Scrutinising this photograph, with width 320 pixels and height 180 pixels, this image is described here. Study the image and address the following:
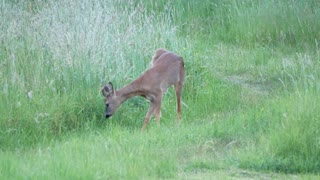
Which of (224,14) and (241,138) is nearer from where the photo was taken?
(241,138)

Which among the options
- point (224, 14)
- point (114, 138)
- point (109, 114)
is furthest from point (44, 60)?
point (224, 14)

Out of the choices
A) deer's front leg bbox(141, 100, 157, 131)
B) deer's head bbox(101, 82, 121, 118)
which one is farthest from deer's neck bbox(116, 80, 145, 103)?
deer's front leg bbox(141, 100, 157, 131)

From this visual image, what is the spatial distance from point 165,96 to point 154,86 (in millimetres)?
1207

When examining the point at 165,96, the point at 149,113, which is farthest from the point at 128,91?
the point at 165,96

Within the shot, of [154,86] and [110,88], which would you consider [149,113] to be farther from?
[110,88]

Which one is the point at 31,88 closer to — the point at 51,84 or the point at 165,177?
the point at 51,84

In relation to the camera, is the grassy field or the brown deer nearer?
the grassy field

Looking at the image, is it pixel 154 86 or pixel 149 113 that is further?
pixel 154 86

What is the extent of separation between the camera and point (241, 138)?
1112 cm

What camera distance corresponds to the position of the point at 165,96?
13555mm

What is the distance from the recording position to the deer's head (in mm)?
12055

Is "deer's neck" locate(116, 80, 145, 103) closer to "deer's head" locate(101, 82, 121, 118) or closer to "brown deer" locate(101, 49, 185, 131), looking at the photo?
"brown deer" locate(101, 49, 185, 131)

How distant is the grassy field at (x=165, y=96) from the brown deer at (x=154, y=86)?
26 cm

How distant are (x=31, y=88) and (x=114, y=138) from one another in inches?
76.2
